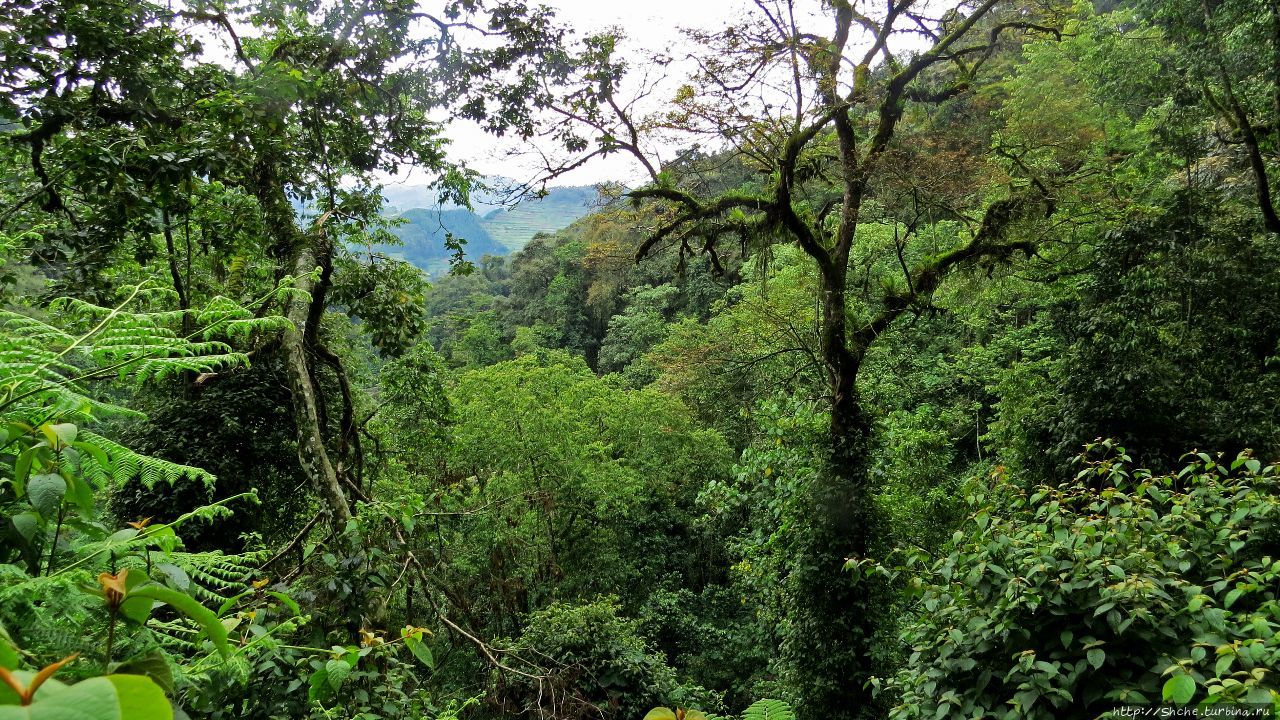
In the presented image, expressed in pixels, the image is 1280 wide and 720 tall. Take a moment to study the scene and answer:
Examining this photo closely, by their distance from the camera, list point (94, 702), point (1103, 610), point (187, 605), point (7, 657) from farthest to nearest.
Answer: point (1103, 610), point (187, 605), point (7, 657), point (94, 702)

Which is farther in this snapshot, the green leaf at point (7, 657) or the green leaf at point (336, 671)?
the green leaf at point (336, 671)

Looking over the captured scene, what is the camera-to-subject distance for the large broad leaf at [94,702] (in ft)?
1.43

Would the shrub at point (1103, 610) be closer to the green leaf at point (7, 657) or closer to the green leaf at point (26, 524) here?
the green leaf at point (7, 657)

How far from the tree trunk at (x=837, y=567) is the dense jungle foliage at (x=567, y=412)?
0.13 ft

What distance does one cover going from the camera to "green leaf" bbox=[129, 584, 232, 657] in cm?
87

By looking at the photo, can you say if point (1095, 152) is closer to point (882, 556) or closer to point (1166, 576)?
point (882, 556)

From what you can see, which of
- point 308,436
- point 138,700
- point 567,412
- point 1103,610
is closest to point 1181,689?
point 1103,610

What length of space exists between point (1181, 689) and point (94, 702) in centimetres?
215

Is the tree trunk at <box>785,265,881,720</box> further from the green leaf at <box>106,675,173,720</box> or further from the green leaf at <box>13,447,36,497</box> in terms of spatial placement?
the green leaf at <box>106,675,173,720</box>

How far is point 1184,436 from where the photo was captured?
7.50 meters

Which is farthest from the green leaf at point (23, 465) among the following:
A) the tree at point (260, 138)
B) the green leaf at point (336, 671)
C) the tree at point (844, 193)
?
the tree at point (844, 193)

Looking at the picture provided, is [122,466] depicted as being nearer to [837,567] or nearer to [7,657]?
[7,657]

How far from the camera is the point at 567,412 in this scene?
1551cm

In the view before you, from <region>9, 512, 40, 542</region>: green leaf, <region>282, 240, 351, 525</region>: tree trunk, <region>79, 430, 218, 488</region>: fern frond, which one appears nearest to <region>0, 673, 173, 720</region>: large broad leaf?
<region>9, 512, 40, 542</region>: green leaf
